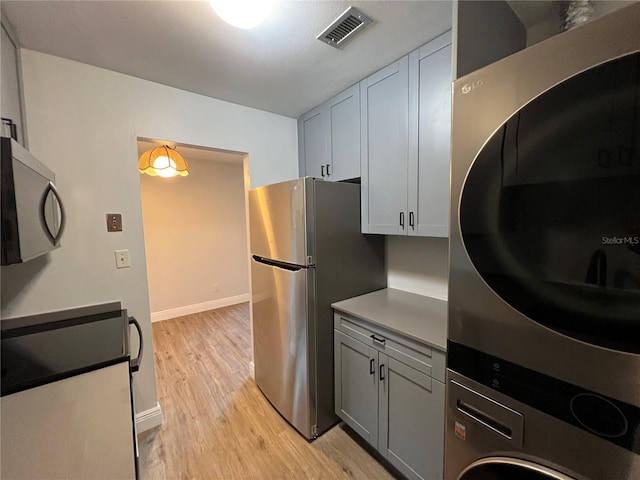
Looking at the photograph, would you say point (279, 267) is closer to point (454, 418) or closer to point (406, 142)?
point (406, 142)

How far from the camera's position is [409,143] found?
1.65 meters

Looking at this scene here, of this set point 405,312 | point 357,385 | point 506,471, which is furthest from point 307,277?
point 506,471

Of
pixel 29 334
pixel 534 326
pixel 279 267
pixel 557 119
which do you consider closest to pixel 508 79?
pixel 557 119

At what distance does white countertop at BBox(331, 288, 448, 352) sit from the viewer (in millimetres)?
1364

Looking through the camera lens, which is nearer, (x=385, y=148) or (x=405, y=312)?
(x=405, y=312)

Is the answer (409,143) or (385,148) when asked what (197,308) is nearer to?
(385,148)

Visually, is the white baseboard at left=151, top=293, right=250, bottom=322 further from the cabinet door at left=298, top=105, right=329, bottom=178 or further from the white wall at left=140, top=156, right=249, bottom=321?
the cabinet door at left=298, top=105, right=329, bottom=178

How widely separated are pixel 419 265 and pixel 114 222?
2.15 metres

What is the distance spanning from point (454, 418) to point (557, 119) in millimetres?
917

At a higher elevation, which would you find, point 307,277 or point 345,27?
point 345,27

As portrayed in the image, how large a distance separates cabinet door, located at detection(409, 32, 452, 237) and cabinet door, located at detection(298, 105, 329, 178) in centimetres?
84

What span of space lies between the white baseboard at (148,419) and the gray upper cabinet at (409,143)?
2066 millimetres

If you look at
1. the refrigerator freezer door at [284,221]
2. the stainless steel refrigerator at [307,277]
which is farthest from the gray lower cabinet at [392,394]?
the refrigerator freezer door at [284,221]

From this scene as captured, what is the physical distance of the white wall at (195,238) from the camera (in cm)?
400
